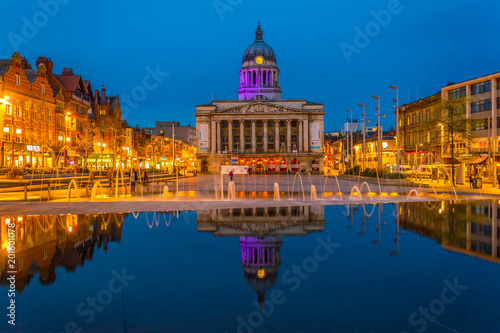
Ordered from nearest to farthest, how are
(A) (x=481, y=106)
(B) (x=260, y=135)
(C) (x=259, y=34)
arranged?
(A) (x=481, y=106) → (B) (x=260, y=135) → (C) (x=259, y=34)

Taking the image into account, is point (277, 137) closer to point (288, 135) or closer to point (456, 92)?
point (288, 135)

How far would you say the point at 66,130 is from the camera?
69.1 m

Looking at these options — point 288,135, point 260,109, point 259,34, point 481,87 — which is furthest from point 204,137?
point 481,87

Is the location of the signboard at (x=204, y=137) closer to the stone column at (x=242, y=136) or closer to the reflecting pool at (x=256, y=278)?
the stone column at (x=242, y=136)

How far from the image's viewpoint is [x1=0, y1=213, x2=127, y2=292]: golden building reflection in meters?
7.79

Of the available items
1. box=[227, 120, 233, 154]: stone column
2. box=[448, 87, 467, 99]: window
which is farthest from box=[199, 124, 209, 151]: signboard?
box=[448, 87, 467, 99]: window

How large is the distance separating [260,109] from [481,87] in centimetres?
7250

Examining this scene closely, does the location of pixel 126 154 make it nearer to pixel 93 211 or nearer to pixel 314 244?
pixel 93 211

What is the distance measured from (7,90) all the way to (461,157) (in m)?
58.9

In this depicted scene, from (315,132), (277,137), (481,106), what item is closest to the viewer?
(481,106)

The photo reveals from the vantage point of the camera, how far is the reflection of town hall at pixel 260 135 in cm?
12000

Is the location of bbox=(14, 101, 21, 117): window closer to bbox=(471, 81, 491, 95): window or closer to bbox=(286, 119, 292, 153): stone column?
bbox=(471, 81, 491, 95): window

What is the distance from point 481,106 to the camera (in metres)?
55.9

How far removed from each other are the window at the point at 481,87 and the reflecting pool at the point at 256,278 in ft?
165
